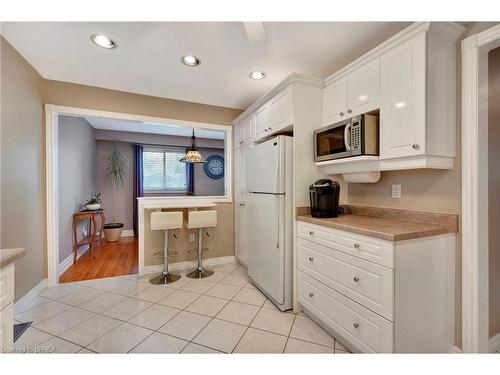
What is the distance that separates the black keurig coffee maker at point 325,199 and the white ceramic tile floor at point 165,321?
3.13 feet

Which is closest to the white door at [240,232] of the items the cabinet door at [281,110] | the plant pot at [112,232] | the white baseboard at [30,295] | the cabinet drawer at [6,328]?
the cabinet door at [281,110]

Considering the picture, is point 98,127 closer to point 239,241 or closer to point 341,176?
point 239,241

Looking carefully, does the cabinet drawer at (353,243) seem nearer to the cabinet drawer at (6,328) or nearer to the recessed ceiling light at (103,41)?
the cabinet drawer at (6,328)

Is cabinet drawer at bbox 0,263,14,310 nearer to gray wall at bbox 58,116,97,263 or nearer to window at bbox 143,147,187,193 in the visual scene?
gray wall at bbox 58,116,97,263

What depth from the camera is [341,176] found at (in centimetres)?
240

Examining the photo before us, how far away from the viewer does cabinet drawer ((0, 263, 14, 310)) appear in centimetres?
96

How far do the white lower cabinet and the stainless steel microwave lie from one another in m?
0.63

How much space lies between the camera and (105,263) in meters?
3.58

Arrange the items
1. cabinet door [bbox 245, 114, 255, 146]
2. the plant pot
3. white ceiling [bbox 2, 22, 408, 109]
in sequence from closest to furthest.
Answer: white ceiling [bbox 2, 22, 408, 109], cabinet door [bbox 245, 114, 255, 146], the plant pot

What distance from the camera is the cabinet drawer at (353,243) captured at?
1374 mm

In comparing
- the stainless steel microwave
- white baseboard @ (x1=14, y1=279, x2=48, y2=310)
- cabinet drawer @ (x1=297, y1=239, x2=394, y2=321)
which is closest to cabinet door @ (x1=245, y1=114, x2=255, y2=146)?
the stainless steel microwave
